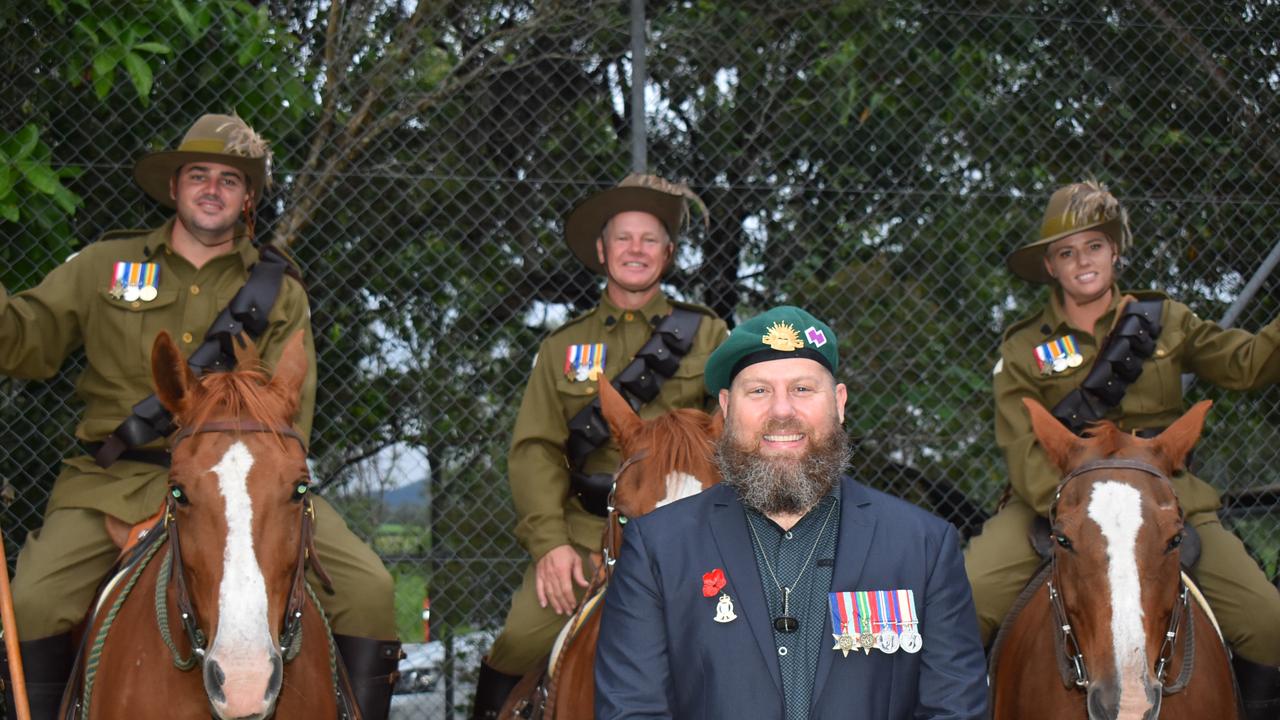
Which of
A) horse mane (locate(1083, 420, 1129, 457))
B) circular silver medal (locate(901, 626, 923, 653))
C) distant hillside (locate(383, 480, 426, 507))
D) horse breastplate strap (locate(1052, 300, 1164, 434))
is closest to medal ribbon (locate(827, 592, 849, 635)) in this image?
circular silver medal (locate(901, 626, 923, 653))

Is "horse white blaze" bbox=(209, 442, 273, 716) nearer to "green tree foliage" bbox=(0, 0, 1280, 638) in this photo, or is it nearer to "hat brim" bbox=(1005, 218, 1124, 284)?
"green tree foliage" bbox=(0, 0, 1280, 638)

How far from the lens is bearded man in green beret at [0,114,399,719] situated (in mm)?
4086

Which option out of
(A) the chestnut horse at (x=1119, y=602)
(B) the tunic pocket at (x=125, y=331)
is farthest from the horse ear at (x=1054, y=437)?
(B) the tunic pocket at (x=125, y=331)

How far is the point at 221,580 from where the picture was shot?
123 inches

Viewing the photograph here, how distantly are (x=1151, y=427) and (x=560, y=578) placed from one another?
2.34 metres

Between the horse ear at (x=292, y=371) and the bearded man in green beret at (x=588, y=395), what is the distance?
3.96ft

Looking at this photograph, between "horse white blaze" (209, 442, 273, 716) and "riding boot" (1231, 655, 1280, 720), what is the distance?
333 cm

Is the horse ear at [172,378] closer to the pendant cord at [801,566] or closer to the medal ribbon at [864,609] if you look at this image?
the pendant cord at [801,566]

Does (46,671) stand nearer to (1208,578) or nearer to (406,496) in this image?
(406,496)

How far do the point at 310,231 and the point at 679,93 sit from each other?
1984 mm

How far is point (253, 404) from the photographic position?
3.38 m

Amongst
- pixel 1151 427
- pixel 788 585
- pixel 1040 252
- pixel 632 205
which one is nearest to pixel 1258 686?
pixel 1151 427

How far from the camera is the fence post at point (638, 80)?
600cm

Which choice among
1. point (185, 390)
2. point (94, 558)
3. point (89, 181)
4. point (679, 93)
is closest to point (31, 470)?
point (89, 181)
